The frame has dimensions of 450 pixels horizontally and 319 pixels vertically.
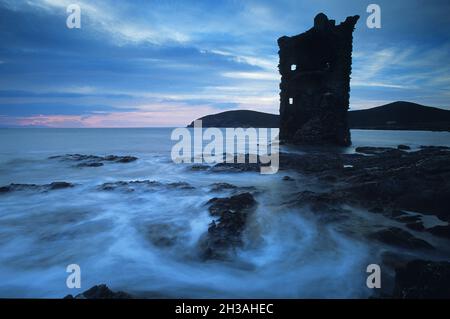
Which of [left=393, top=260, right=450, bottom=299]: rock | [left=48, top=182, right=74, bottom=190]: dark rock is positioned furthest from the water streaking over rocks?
[left=48, top=182, right=74, bottom=190]: dark rock

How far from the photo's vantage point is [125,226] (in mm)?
8031

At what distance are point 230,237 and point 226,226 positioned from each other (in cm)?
47

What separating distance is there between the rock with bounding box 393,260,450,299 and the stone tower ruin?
23.4 m

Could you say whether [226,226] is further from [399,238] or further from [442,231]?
[442,231]

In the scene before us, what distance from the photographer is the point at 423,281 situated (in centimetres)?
377

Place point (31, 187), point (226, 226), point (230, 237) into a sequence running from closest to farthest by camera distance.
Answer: point (230, 237) < point (226, 226) < point (31, 187)

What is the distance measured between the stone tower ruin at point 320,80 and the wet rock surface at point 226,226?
19.8 metres

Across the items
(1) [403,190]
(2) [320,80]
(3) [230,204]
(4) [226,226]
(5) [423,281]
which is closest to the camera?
(5) [423,281]

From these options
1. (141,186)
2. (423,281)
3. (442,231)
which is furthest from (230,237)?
(141,186)

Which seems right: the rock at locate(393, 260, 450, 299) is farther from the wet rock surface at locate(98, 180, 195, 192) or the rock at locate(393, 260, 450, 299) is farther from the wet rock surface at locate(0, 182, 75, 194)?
the wet rock surface at locate(0, 182, 75, 194)

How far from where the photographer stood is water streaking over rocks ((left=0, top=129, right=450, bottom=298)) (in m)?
5.01

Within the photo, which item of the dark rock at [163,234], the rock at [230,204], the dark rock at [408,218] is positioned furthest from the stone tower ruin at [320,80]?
the dark rock at [163,234]

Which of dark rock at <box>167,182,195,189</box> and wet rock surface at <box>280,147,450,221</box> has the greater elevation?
wet rock surface at <box>280,147,450,221</box>

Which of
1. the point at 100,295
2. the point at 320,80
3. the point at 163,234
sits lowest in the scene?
the point at 163,234
